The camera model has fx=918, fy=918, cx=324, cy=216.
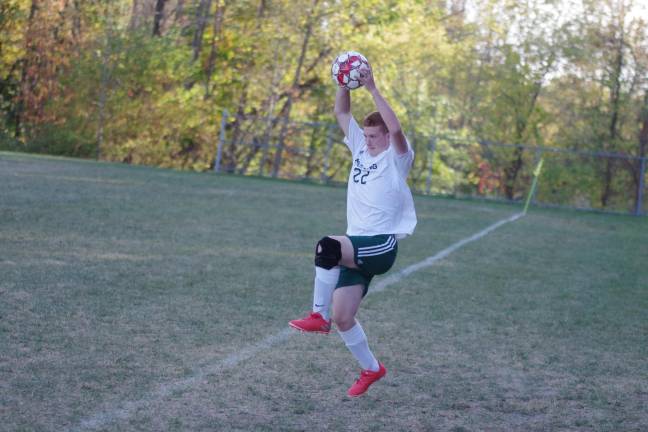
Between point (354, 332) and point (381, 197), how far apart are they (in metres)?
0.82

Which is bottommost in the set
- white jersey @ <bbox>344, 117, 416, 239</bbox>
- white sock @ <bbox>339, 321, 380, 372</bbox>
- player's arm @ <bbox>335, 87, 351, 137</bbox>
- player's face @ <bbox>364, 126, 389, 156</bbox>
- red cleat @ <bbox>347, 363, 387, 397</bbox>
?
red cleat @ <bbox>347, 363, 387, 397</bbox>

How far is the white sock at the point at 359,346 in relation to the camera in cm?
544

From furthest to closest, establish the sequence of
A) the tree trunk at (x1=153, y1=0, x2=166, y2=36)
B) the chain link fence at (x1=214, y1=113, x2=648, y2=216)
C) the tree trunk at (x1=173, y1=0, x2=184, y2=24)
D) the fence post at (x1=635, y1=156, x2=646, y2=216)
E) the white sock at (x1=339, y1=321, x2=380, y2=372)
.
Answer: the tree trunk at (x1=153, y1=0, x2=166, y2=36), the tree trunk at (x1=173, y1=0, x2=184, y2=24), the chain link fence at (x1=214, y1=113, x2=648, y2=216), the fence post at (x1=635, y1=156, x2=646, y2=216), the white sock at (x1=339, y1=321, x2=380, y2=372)

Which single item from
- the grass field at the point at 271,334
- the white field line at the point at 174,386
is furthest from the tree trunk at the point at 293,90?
the white field line at the point at 174,386

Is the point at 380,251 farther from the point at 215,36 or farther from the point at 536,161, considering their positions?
the point at 215,36

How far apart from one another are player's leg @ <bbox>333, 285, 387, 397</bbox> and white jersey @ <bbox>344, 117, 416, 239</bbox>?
1.20 ft

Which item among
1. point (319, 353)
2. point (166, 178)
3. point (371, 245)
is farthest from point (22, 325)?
point (166, 178)

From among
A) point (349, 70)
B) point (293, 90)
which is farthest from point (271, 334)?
point (293, 90)

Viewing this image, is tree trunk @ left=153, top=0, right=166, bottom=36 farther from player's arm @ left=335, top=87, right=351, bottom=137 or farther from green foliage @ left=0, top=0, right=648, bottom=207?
player's arm @ left=335, top=87, right=351, bottom=137

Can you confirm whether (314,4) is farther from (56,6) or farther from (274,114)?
(56,6)

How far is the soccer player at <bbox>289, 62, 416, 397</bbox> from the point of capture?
5.36 meters

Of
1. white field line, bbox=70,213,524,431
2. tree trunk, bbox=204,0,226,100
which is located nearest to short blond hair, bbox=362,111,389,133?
white field line, bbox=70,213,524,431

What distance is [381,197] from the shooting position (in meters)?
5.47

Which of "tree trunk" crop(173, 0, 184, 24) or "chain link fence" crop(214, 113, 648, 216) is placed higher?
"tree trunk" crop(173, 0, 184, 24)
